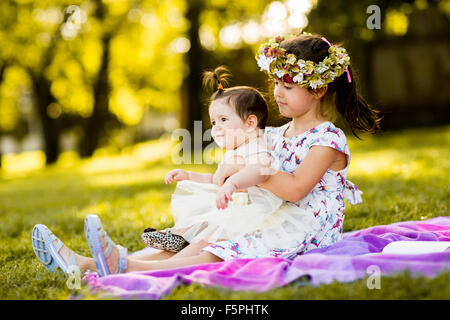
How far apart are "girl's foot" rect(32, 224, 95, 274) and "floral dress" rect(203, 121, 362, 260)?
25.3 inches

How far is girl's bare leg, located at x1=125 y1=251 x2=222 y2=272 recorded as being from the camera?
257 centimetres

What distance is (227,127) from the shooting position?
276cm

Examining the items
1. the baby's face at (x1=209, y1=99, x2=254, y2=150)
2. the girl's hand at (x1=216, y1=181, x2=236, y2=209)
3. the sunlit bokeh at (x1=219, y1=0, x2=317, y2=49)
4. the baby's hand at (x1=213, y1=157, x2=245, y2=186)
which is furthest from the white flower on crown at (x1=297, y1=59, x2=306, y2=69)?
the sunlit bokeh at (x1=219, y1=0, x2=317, y2=49)

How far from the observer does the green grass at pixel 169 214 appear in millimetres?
2090

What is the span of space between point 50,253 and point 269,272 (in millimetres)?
1114

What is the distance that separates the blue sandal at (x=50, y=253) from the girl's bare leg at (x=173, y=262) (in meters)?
0.29

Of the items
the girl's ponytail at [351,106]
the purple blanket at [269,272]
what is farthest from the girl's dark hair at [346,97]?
the purple blanket at [269,272]

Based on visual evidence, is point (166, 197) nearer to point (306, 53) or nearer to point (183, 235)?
point (183, 235)

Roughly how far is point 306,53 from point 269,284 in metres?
1.28

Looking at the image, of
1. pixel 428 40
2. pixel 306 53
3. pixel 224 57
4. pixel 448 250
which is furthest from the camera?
pixel 224 57

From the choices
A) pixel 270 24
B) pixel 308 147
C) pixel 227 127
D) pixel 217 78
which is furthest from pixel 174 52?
pixel 308 147

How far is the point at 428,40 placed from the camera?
13.1 meters

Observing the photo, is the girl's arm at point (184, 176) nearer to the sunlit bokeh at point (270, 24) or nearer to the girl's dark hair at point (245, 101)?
the girl's dark hair at point (245, 101)
